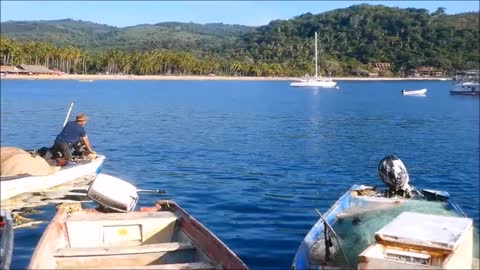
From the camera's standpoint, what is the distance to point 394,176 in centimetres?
1259

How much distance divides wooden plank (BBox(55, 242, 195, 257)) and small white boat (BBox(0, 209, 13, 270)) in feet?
5.10

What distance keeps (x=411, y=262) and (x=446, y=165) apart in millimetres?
21224

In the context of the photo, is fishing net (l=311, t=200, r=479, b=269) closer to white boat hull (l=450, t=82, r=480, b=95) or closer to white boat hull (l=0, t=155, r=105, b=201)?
white boat hull (l=0, t=155, r=105, b=201)

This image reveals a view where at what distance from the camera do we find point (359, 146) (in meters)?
34.4

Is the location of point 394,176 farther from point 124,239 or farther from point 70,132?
point 70,132

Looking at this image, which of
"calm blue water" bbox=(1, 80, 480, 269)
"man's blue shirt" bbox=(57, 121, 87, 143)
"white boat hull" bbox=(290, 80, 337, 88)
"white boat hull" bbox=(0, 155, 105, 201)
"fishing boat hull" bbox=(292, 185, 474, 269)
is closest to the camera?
"fishing boat hull" bbox=(292, 185, 474, 269)

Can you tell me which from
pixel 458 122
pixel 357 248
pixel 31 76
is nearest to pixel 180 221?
pixel 357 248

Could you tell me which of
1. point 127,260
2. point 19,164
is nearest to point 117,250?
point 127,260

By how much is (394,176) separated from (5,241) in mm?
7506

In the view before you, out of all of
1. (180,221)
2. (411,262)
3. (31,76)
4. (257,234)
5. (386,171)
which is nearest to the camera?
(411,262)

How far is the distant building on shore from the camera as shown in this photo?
597ft

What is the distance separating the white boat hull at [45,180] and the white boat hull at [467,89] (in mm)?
95361

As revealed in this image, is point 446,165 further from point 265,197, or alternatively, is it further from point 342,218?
point 342,218

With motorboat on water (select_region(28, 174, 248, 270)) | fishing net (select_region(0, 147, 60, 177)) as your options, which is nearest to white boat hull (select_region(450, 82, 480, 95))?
fishing net (select_region(0, 147, 60, 177))
